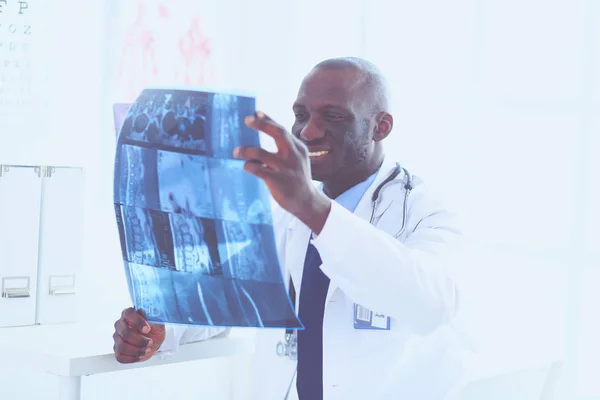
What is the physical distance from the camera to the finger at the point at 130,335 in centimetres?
132

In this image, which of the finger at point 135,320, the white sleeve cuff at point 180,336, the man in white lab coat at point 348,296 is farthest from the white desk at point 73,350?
the finger at point 135,320

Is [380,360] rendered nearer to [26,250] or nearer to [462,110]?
[26,250]

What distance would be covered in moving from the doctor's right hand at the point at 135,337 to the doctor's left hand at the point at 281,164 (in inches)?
16.3

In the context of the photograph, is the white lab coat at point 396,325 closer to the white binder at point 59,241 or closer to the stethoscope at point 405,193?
the stethoscope at point 405,193

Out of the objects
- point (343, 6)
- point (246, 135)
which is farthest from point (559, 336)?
point (246, 135)

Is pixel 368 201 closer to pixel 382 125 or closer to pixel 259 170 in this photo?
pixel 382 125

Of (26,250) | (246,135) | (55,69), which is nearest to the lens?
(246,135)

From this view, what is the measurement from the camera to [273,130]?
90 centimetres

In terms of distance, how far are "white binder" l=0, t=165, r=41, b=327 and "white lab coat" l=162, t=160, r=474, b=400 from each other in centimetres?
51

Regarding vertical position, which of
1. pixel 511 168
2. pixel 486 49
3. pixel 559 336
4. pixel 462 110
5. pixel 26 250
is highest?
pixel 486 49

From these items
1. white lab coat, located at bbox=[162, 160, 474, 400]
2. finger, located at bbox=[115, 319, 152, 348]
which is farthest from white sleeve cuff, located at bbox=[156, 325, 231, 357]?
finger, located at bbox=[115, 319, 152, 348]

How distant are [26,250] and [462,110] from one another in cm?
127

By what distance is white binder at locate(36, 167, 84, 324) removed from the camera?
191cm

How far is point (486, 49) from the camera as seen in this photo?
2.37 meters
